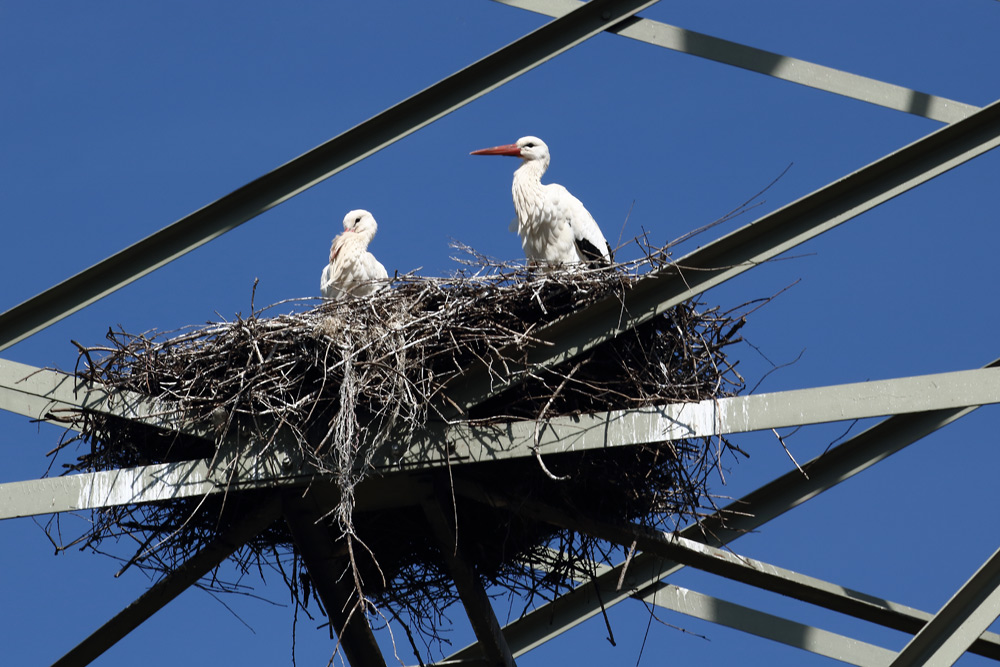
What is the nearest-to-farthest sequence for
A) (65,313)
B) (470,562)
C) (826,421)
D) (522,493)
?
(826,421), (65,313), (522,493), (470,562)

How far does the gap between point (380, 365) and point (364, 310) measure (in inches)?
22.3

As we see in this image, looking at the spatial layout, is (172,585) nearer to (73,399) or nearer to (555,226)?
(73,399)

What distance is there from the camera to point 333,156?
17.0ft

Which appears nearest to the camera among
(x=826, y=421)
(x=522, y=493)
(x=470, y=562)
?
(x=826, y=421)

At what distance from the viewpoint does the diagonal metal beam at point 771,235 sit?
4574 mm

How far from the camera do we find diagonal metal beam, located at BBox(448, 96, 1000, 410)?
4.57 m

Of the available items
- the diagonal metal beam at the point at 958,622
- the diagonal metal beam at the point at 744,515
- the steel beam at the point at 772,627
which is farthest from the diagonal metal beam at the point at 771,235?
the steel beam at the point at 772,627

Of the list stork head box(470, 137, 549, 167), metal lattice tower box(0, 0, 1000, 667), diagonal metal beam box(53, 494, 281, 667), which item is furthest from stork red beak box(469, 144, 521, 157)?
diagonal metal beam box(53, 494, 281, 667)

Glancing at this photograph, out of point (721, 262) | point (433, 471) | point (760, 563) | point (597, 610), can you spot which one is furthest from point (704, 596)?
point (721, 262)

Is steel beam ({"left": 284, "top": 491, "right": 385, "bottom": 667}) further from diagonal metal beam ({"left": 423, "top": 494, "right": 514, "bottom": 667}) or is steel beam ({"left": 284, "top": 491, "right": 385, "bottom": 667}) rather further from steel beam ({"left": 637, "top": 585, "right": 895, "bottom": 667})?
steel beam ({"left": 637, "top": 585, "right": 895, "bottom": 667})

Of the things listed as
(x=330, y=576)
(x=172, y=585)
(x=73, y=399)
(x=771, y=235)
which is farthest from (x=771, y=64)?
(x=172, y=585)

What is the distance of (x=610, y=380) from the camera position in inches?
218

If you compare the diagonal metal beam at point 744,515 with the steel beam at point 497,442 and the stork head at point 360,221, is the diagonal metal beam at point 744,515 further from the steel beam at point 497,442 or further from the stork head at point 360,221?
the stork head at point 360,221

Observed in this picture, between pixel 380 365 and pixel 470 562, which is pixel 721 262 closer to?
pixel 380 365
